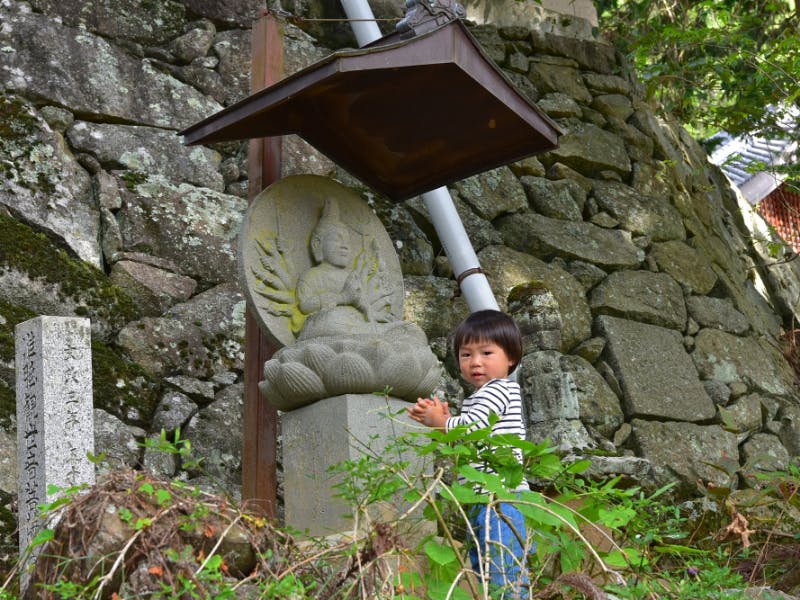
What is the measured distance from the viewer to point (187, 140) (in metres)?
4.18

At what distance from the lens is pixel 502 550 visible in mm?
2982

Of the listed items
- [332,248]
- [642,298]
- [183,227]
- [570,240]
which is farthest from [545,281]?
[332,248]

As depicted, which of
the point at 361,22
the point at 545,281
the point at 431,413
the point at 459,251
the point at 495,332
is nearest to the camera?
the point at 431,413

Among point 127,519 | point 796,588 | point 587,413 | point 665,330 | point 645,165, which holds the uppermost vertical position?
point 645,165

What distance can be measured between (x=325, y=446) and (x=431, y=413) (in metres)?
0.58

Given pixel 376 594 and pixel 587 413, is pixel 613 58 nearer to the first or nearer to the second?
pixel 587 413

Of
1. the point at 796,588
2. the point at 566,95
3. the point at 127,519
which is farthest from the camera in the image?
the point at 566,95

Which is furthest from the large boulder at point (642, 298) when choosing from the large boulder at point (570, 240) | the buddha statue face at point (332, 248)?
the buddha statue face at point (332, 248)

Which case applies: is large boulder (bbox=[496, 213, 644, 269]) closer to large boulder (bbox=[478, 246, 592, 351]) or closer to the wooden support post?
large boulder (bbox=[478, 246, 592, 351])

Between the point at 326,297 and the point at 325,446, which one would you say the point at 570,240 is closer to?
the point at 326,297

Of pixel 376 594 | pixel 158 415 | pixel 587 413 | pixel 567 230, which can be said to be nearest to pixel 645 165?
pixel 567 230

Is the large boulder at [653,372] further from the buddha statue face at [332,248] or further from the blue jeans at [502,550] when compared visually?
the blue jeans at [502,550]

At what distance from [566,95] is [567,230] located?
54.4 inches

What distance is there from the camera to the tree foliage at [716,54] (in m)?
7.37
